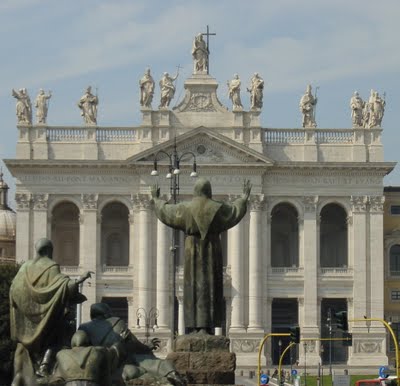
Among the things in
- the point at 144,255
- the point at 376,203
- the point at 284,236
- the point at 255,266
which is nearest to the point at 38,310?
the point at 255,266

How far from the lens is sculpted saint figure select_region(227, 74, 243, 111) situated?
4572 inches

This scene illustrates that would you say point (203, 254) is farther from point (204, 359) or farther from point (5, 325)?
point (5, 325)

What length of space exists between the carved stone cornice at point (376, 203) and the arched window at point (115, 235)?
59.5 ft

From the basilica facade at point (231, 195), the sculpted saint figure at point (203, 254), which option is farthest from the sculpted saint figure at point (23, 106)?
the sculpted saint figure at point (203, 254)

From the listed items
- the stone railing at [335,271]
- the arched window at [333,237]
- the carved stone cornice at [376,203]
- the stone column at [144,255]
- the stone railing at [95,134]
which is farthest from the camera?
the arched window at [333,237]

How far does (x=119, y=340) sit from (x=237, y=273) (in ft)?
300

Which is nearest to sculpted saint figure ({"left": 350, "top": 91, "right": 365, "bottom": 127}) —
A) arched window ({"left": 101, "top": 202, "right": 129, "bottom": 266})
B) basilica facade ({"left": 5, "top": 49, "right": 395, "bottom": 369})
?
basilica facade ({"left": 5, "top": 49, "right": 395, "bottom": 369})

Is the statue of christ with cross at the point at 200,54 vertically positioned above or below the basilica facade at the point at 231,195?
above

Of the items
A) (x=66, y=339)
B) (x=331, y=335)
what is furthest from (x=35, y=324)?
(x=331, y=335)

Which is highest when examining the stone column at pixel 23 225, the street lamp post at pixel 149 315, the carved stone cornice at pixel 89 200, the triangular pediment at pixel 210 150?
the triangular pediment at pixel 210 150

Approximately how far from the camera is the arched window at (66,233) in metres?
119

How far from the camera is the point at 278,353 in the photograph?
11425 cm

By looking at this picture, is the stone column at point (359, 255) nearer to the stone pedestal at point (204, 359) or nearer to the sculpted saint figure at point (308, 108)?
the sculpted saint figure at point (308, 108)

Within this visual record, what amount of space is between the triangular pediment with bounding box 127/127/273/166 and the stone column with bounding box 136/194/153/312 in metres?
3.54
